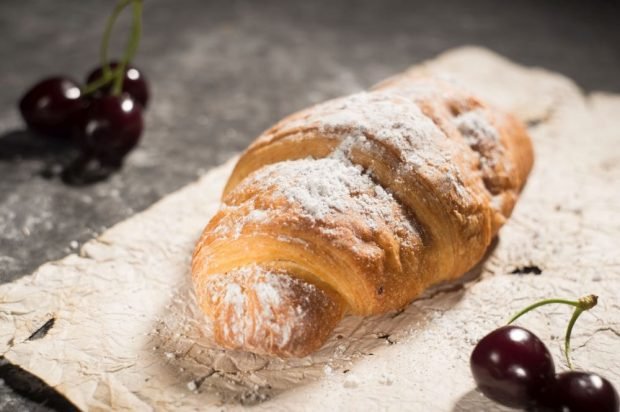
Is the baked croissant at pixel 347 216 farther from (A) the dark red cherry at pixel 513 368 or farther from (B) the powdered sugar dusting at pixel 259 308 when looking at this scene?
(A) the dark red cherry at pixel 513 368

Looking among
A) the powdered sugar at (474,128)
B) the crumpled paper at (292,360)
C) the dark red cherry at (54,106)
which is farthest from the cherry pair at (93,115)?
the powdered sugar at (474,128)

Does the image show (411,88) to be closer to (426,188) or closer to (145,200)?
(426,188)

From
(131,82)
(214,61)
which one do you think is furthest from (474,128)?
(214,61)

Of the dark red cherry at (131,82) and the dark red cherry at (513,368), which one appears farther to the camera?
the dark red cherry at (131,82)

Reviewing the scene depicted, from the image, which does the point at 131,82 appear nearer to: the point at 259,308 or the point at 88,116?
the point at 88,116

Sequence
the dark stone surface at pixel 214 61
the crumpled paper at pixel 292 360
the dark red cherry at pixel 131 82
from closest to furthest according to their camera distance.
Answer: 1. the crumpled paper at pixel 292 360
2. the dark stone surface at pixel 214 61
3. the dark red cherry at pixel 131 82

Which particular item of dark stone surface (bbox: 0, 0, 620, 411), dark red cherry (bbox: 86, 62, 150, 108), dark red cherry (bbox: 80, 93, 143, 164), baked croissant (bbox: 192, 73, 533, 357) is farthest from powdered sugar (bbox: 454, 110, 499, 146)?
dark red cherry (bbox: 86, 62, 150, 108)

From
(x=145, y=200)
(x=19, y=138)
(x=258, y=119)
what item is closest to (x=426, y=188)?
(x=145, y=200)
